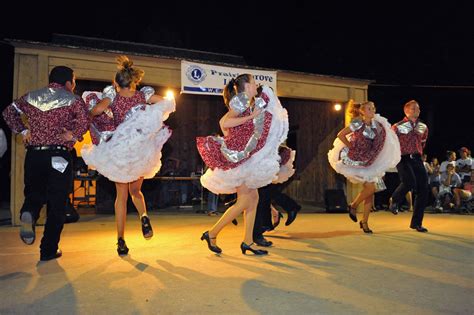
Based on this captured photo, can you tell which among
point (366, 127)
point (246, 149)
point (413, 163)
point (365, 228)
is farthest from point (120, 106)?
Result: point (413, 163)

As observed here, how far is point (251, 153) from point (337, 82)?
19.7ft

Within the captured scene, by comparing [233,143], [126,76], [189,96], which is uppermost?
[189,96]

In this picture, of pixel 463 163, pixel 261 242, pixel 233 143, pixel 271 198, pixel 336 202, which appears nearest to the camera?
pixel 233 143

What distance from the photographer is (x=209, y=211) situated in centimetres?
925

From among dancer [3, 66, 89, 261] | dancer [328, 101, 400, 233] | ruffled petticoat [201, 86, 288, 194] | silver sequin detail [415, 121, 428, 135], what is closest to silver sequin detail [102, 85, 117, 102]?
dancer [3, 66, 89, 261]

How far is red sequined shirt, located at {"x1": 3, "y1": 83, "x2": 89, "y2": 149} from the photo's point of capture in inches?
157

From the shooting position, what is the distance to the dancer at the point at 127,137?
4.18m

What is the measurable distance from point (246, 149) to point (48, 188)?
190cm

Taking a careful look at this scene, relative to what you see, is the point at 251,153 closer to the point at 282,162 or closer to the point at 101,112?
the point at 282,162

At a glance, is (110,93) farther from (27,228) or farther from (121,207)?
(27,228)

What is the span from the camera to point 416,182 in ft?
20.6

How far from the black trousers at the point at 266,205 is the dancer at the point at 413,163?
1.81 meters

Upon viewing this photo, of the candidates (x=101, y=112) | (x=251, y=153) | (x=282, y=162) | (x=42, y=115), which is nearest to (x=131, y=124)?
(x=101, y=112)

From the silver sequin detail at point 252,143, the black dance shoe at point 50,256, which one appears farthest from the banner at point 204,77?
the black dance shoe at point 50,256
